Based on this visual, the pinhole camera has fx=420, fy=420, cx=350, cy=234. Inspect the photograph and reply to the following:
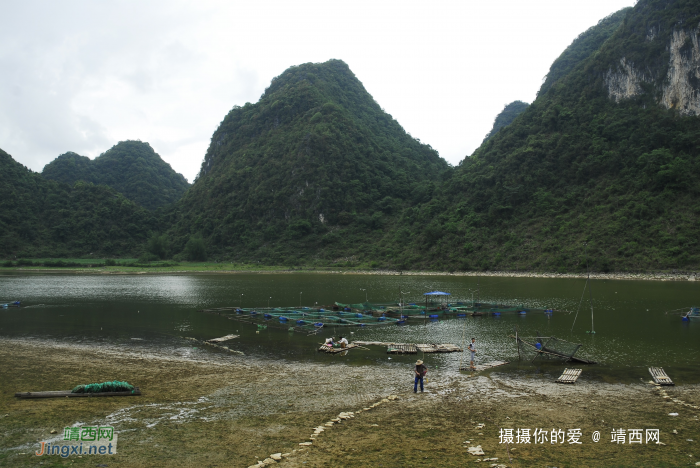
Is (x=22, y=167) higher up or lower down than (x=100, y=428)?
higher up

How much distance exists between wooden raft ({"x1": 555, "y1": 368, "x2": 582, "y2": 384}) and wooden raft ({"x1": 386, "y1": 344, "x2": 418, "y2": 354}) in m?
6.96

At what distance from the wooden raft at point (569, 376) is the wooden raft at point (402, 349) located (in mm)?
6959

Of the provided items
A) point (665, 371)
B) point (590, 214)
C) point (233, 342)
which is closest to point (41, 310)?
point (233, 342)

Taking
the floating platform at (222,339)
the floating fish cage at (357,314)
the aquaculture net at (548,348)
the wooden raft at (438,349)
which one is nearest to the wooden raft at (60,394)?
the floating platform at (222,339)

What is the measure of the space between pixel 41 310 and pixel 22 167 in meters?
125

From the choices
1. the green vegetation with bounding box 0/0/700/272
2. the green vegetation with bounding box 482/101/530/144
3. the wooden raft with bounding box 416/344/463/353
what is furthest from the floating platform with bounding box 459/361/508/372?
the green vegetation with bounding box 482/101/530/144

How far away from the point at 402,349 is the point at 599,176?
254 ft

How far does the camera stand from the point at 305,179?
12744 centimetres

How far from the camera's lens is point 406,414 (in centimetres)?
1223

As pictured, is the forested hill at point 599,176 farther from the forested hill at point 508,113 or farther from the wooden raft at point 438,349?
the forested hill at point 508,113

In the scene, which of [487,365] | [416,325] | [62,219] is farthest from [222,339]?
[62,219]

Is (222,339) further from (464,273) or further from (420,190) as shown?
(420,190)

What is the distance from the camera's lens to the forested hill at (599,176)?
217ft

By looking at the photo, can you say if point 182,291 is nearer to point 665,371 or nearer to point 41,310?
point 41,310
